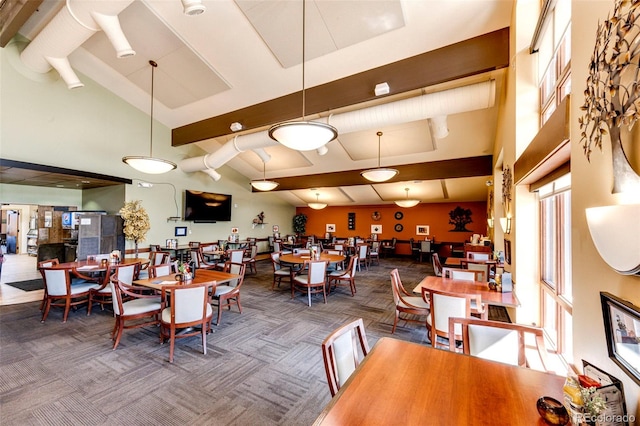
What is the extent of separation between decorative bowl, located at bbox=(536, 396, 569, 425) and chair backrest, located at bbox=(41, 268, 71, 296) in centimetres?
530

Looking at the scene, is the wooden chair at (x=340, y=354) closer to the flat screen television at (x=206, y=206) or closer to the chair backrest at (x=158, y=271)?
the chair backrest at (x=158, y=271)

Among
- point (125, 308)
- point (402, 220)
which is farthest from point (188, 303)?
point (402, 220)

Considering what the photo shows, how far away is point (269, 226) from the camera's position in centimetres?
1184

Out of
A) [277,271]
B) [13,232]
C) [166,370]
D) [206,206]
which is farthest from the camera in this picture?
[13,232]

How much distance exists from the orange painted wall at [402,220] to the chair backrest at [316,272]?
7.65 meters

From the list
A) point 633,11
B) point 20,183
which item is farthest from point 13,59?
point 633,11

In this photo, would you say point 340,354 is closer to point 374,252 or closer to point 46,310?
point 46,310

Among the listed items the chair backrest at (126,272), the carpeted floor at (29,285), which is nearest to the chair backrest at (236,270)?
the chair backrest at (126,272)

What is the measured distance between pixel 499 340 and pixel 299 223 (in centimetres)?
1182

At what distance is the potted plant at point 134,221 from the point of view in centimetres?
652

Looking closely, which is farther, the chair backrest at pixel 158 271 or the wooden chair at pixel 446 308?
the chair backrest at pixel 158 271

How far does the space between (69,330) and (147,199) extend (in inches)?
169

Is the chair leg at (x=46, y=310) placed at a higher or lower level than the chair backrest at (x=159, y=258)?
lower

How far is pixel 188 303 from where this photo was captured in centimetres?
291
